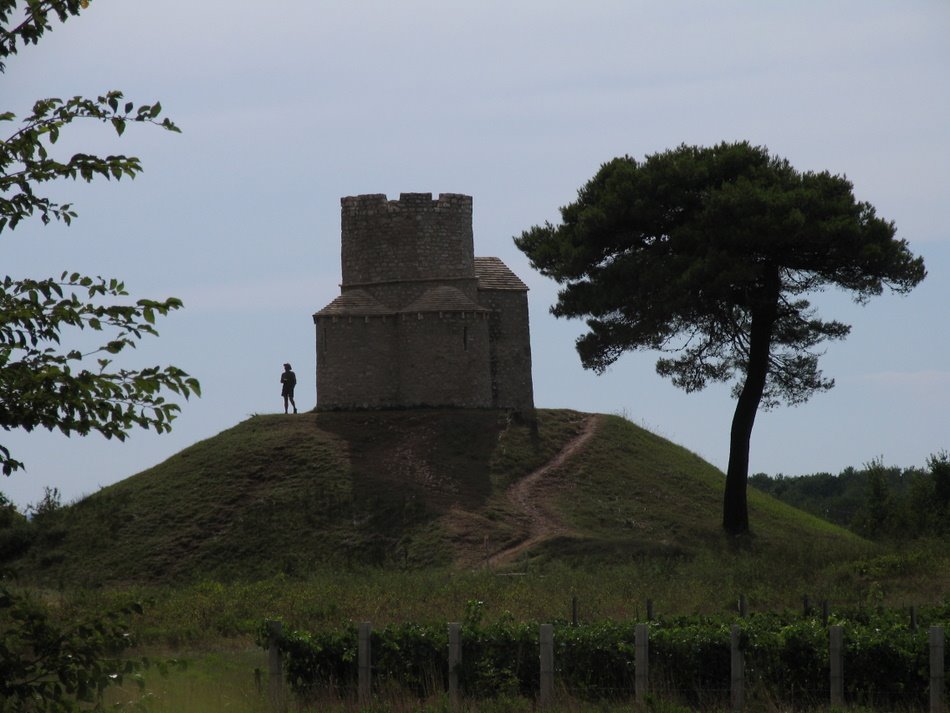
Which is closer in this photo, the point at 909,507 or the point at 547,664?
the point at 547,664

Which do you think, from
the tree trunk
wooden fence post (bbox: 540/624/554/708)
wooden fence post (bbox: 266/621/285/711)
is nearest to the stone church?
the tree trunk

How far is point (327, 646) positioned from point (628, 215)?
19.3 metres

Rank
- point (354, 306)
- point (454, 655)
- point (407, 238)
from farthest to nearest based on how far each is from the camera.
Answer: point (407, 238) → point (354, 306) → point (454, 655)

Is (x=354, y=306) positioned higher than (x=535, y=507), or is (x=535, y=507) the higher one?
(x=354, y=306)

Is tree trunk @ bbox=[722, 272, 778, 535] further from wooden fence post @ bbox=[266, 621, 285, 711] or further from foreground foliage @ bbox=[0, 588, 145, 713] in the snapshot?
foreground foliage @ bbox=[0, 588, 145, 713]

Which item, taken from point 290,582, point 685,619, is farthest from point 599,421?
point 685,619

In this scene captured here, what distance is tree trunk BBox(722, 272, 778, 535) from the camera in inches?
1401

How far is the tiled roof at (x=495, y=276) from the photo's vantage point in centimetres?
4491

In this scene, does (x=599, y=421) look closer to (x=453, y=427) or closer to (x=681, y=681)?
(x=453, y=427)

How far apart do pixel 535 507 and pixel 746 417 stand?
20.8 ft

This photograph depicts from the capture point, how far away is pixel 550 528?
35.9 metres

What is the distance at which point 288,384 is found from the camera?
146 ft

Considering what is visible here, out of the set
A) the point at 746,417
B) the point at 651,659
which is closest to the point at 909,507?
the point at 746,417

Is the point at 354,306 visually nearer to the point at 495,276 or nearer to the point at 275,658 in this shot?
the point at 495,276
